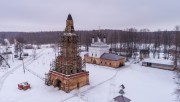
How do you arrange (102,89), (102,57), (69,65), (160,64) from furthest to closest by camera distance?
(102,57)
(160,64)
(102,89)
(69,65)

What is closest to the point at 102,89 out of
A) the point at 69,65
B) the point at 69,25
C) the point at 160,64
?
the point at 69,65

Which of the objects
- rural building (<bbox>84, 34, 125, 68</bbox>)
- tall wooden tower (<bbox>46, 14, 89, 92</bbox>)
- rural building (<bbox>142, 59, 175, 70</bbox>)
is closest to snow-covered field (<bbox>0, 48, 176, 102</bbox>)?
tall wooden tower (<bbox>46, 14, 89, 92</bbox>)

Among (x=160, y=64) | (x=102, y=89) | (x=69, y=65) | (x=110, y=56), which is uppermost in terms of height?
(x=69, y=65)

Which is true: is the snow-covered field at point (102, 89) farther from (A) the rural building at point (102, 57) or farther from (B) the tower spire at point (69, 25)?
(B) the tower spire at point (69, 25)

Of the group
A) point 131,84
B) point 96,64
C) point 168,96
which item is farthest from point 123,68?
point 168,96

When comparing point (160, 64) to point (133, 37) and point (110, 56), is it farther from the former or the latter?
point (133, 37)

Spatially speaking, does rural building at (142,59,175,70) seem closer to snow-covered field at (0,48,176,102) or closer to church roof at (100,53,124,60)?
snow-covered field at (0,48,176,102)

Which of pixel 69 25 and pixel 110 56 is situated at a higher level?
pixel 69 25

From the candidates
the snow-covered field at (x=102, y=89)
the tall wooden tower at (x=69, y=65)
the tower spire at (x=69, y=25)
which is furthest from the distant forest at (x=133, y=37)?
the snow-covered field at (x=102, y=89)

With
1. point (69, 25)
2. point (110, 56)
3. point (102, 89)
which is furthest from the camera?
point (110, 56)
